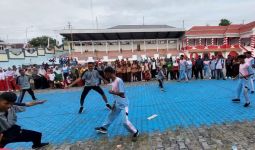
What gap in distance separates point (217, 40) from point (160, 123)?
42567 millimetres

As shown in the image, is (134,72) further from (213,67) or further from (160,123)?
(160,123)

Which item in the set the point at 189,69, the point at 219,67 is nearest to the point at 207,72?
the point at 219,67

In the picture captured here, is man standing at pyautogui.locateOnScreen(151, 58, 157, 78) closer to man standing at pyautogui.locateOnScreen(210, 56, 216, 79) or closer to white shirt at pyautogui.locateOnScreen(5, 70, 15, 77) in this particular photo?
man standing at pyautogui.locateOnScreen(210, 56, 216, 79)

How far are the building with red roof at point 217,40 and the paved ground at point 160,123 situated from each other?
33.5 m

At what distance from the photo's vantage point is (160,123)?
23.5 feet

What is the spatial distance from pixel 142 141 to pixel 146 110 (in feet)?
10.2

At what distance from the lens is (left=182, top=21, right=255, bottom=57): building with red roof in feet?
141

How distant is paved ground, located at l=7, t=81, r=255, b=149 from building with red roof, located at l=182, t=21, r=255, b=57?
33476 mm

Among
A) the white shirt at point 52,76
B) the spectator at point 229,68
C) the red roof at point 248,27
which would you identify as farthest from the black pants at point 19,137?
the red roof at point 248,27

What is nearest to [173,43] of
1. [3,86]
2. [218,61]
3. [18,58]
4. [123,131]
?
[18,58]

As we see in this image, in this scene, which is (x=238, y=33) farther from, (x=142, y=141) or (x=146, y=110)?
(x=142, y=141)

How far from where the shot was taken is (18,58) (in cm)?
2675

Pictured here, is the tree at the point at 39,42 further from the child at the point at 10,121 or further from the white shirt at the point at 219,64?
the child at the point at 10,121

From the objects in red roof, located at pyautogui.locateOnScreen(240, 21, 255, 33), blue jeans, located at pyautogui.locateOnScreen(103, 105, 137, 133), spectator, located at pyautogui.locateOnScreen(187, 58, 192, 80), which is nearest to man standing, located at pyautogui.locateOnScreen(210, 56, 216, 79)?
spectator, located at pyautogui.locateOnScreen(187, 58, 192, 80)
